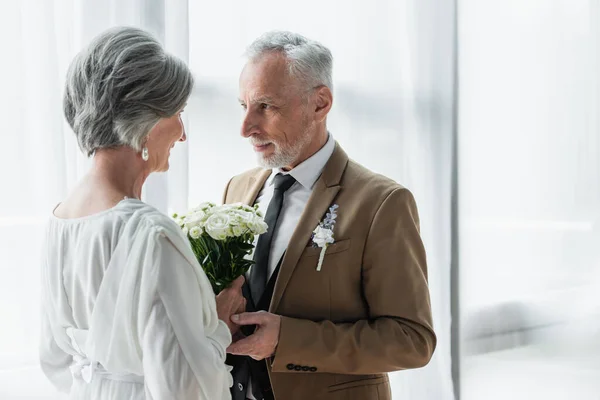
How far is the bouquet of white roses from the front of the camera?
1978mm

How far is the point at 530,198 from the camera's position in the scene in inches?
181

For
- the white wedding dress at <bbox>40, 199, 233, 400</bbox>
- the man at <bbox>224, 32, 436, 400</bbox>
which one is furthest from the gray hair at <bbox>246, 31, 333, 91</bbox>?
the white wedding dress at <bbox>40, 199, 233, 400</bbox>

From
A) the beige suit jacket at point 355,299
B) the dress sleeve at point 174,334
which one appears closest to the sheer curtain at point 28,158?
the beige suit jacket at point 355,299

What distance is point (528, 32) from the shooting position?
14.8ft

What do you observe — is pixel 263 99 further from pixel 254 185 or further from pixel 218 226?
pixel 218 226

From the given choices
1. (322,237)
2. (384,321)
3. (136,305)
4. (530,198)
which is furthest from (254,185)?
(530,198)

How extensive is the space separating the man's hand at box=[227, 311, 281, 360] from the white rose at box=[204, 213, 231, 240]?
0.77 feet

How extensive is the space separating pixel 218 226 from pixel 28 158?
962 mm

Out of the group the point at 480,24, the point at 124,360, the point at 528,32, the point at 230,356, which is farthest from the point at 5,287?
the point at 528,32

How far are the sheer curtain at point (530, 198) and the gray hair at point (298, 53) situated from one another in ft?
6.02

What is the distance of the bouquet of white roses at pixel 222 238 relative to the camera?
198cm

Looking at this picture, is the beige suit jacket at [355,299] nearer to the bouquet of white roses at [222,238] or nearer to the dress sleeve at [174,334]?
the bouquet of white roses at [222,238]

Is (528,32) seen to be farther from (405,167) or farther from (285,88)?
(285,88)

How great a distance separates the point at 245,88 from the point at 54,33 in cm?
70
